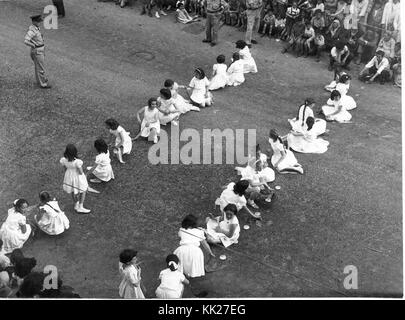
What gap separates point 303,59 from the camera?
17.9 metres

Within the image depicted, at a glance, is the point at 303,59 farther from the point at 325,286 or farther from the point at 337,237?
the point at 325,286

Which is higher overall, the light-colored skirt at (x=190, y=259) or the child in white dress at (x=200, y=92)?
the child in white dress at (x=200, y=92)

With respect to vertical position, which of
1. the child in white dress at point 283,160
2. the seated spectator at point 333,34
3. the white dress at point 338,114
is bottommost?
the child in white dress at point 283,160

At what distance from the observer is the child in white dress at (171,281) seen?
10.2 meters

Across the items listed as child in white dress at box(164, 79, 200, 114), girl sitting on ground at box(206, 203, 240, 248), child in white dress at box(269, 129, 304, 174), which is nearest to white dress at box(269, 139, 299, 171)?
child in white dress at box(269, 129, 304, 174)

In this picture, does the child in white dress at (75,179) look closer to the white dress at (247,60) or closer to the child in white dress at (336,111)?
the child in white dress at (336,111)

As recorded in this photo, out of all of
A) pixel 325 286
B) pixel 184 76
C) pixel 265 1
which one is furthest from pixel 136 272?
pixel 265 1

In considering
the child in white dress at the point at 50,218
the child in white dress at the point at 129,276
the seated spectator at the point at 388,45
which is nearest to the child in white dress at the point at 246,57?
the seated spectator at the point at 388,45

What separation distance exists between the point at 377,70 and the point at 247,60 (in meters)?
3.58

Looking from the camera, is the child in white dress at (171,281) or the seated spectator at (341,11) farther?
the seated spectator at (341,11)

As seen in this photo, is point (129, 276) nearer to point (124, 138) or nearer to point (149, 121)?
point (124, 138)

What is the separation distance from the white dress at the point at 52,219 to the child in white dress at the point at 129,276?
1.92 meters

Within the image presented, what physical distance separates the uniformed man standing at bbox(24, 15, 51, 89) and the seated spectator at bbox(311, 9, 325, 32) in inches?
313

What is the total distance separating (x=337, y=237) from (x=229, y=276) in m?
2.35
